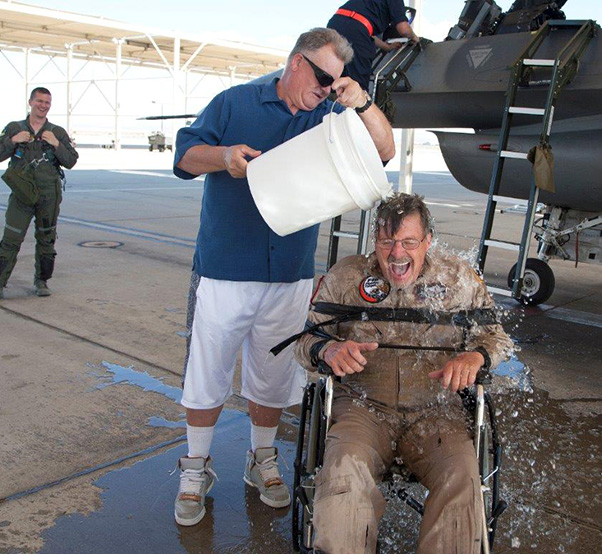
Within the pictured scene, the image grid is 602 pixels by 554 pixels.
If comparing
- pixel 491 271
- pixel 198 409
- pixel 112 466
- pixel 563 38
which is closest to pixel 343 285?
pixel 198 409

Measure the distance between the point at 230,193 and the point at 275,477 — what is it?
1207mm

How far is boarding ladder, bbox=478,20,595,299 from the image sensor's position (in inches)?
186

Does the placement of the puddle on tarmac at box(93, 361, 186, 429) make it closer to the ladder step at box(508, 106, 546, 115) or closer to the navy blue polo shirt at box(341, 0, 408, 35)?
the ladder step at box(508, 106, 546, 115)

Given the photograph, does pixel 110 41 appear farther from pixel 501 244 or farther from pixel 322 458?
pixel 322 458

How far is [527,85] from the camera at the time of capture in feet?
17.0

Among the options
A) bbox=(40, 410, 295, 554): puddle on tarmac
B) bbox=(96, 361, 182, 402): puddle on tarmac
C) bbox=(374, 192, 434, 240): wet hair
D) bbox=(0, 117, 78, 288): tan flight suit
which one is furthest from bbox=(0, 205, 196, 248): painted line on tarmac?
bbox=(374, 192, 434, 240): wet hair

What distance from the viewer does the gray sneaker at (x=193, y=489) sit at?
2.71m

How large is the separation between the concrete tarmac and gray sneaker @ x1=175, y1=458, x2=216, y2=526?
0.18ft

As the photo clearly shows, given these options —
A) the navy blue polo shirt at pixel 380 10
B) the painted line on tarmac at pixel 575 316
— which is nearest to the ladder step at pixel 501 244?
the painted line on tarmac at pixel 575 316

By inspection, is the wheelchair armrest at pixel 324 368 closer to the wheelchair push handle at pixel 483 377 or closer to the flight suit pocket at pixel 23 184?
the wheelchair push handle at pixel 483 377

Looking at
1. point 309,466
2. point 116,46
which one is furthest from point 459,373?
point 116,46

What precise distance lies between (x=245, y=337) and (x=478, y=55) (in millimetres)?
3789

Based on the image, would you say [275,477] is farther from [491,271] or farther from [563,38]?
[491,271]

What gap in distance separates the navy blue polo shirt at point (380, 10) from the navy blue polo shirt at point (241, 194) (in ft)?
10.3
